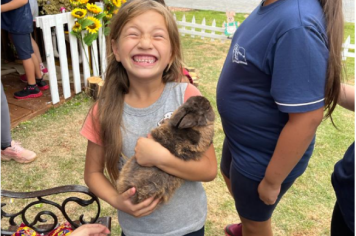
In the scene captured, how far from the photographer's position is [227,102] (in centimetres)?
182

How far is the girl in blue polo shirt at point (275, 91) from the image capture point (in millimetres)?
1409

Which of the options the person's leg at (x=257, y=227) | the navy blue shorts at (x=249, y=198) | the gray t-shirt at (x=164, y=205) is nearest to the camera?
the gray t-shirt at (x=164, y=205)

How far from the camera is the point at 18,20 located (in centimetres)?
449

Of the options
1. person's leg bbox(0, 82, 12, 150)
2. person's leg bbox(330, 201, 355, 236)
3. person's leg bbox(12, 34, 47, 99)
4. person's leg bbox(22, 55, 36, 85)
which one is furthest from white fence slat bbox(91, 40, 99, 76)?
person's leg bbox(330, 201, 355, 236)

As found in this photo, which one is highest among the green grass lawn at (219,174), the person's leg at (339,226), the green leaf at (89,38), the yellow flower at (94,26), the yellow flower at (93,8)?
the yellow flower at (93,8)

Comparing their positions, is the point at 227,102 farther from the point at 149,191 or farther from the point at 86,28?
the point at 86,28

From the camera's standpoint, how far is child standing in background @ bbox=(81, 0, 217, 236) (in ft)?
4.95

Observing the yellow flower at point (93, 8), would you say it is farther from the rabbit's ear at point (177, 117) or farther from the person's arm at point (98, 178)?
the rabbit's ear at point (177, 117)

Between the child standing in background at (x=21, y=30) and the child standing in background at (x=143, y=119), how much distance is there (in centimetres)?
334

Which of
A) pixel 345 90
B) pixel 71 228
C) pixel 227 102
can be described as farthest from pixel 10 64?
pixel 345 90

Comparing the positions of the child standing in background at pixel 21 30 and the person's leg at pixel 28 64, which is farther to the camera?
the person's leg at pixel 28 64

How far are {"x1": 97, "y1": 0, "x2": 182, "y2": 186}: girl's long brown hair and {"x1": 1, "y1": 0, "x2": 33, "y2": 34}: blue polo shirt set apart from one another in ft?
11.1

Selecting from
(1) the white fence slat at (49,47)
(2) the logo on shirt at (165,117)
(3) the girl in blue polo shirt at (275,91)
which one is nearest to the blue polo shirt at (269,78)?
(3) the girl in blue polo shirt at (275,91)

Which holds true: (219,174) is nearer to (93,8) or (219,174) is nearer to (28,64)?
(93,8)
